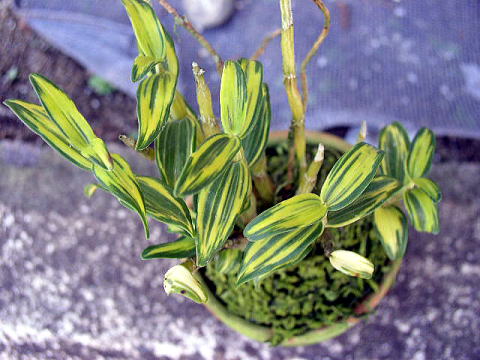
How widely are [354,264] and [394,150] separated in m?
0.23

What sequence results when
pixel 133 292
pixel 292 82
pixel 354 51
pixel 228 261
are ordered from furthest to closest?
1. pixel 354 51
2. pixel 133 292
3. pixel 228 261
4. pixel 292 82

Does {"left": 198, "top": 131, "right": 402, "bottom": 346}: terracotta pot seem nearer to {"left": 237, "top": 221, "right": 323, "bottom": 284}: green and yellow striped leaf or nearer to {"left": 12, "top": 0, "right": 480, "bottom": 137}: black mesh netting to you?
{"left": 237, "top": 221, "right": 323, "bottom": 284}: green and yellow striped leaf

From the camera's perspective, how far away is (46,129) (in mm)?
434

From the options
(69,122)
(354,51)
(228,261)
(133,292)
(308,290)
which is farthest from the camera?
(354,51)

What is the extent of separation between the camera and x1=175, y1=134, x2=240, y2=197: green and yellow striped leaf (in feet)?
1.39

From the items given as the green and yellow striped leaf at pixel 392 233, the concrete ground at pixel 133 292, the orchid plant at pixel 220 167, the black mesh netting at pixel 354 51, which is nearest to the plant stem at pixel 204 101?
the orchid plant at pixel 220 167

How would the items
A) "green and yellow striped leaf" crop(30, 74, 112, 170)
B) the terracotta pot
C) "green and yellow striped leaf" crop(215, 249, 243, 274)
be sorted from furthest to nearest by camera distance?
1. the terracotta pot
2. "green and yellow striped leaf" crop(215, 249, 243, 274)
3. "green and yellow striped leaf" crop(30, 74, 112, 170)

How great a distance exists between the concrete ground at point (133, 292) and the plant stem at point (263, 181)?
0.36 meters

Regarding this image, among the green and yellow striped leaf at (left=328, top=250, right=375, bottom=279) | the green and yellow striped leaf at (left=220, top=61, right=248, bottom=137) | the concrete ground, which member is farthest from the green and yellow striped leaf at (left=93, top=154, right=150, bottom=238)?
the concrete ground

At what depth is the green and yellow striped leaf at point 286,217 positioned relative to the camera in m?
0.48

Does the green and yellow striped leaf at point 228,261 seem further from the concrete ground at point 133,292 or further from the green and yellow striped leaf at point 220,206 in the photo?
the concrete ground at point 133,292

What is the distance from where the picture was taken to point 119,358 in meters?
0.95

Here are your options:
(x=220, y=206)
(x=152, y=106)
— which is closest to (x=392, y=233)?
(x=220, y=206)

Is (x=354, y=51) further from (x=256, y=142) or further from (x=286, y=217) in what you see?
(x=286, y=217)
